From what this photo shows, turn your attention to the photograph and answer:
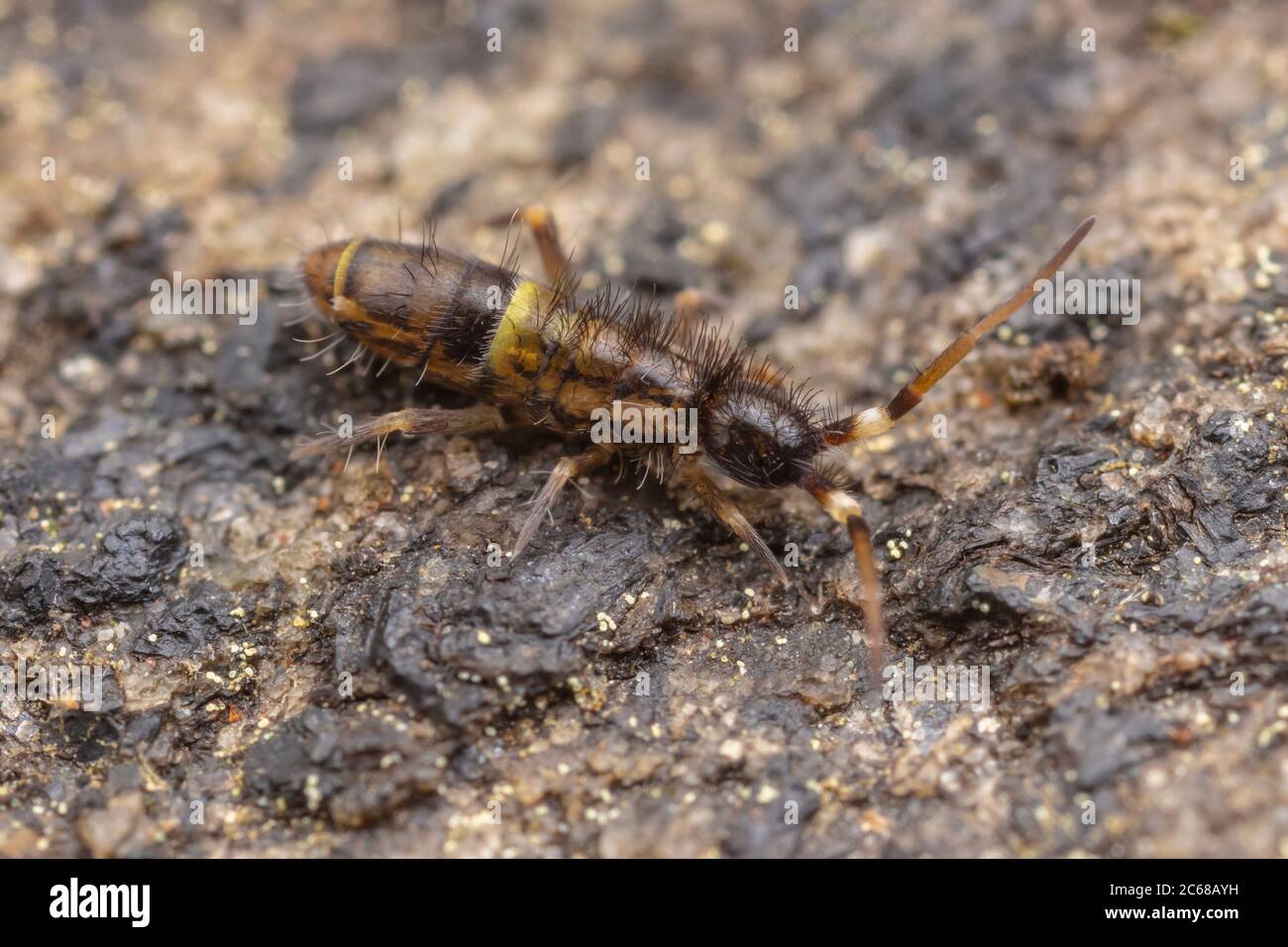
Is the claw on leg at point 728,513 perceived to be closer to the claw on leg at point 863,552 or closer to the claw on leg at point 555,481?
the claw on leg at point 863,552

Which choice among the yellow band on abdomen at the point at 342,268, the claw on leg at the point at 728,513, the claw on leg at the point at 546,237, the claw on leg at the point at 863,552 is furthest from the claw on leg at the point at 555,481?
the yellow band on abdomen at the point at 342,268

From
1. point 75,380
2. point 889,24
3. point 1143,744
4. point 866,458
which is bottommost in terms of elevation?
point 1143,744

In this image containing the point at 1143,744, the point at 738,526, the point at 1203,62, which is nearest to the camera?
the point at 1143,744

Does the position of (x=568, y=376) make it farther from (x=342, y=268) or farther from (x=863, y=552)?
(x=863, y=552)

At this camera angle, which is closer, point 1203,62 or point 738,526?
point 738,526

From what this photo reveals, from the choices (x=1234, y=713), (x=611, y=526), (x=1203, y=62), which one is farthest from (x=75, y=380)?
(x=1203, y=62)

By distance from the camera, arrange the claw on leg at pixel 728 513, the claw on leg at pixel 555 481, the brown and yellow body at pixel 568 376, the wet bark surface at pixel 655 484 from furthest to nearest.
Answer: the brown and yellow body at pixel 568 376, the claw on leg at pixel 728 513, the claw on leg at pixel 555 481, the wet bark surface at pixel 655 484

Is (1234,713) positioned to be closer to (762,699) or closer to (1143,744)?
(1143,744)
